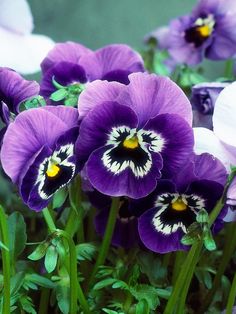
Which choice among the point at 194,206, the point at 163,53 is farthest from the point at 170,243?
the point at 163,53

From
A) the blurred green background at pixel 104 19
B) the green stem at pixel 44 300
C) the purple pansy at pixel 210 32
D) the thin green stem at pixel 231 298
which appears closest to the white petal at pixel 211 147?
the thin green stem at pixel 231 298

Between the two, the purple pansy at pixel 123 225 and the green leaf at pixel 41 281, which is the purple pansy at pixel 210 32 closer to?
the purple pansy at pixel 123 225

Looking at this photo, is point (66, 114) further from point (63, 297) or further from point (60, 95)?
point (63, 297)

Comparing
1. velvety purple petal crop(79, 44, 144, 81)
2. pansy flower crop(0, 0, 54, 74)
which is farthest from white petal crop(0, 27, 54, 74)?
velvety purple petal crop(79, 44, 144, 81)

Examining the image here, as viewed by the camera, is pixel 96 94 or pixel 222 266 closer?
pixel 96 94

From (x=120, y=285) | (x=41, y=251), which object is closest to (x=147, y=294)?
(x=120, y=285)
